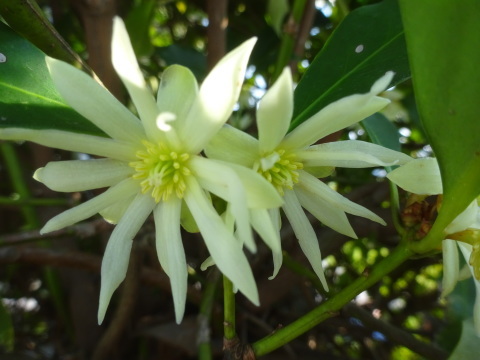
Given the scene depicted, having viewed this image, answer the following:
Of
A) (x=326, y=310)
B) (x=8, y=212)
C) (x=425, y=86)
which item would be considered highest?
A: (x=425, y=86)

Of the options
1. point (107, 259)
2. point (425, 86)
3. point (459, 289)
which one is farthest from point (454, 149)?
point (459, 289)

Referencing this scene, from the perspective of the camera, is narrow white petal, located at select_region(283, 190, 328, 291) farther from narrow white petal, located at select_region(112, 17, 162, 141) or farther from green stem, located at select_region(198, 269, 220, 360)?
green stem, located at select_region(198, 269, 220, 360)

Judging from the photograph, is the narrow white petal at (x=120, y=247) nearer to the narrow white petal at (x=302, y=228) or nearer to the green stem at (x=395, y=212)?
the narrow white petal at (x=302, y=228)

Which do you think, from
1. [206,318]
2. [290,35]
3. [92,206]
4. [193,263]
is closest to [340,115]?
[92,206]

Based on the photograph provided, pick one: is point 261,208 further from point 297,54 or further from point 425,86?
point 297,54

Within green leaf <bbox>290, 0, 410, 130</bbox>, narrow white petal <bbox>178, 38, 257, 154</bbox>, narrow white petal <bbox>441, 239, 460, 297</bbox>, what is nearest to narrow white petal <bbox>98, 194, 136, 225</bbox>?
narrow white petal <bbox>178, 38, 257, 154</bbox>

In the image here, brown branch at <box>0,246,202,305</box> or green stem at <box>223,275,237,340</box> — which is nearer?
green stem at <box>223,275,237,340</box>

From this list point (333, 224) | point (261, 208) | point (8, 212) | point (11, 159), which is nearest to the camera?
point (261, 208)

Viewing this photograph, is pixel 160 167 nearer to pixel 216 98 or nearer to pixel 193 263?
pixel 216 98
